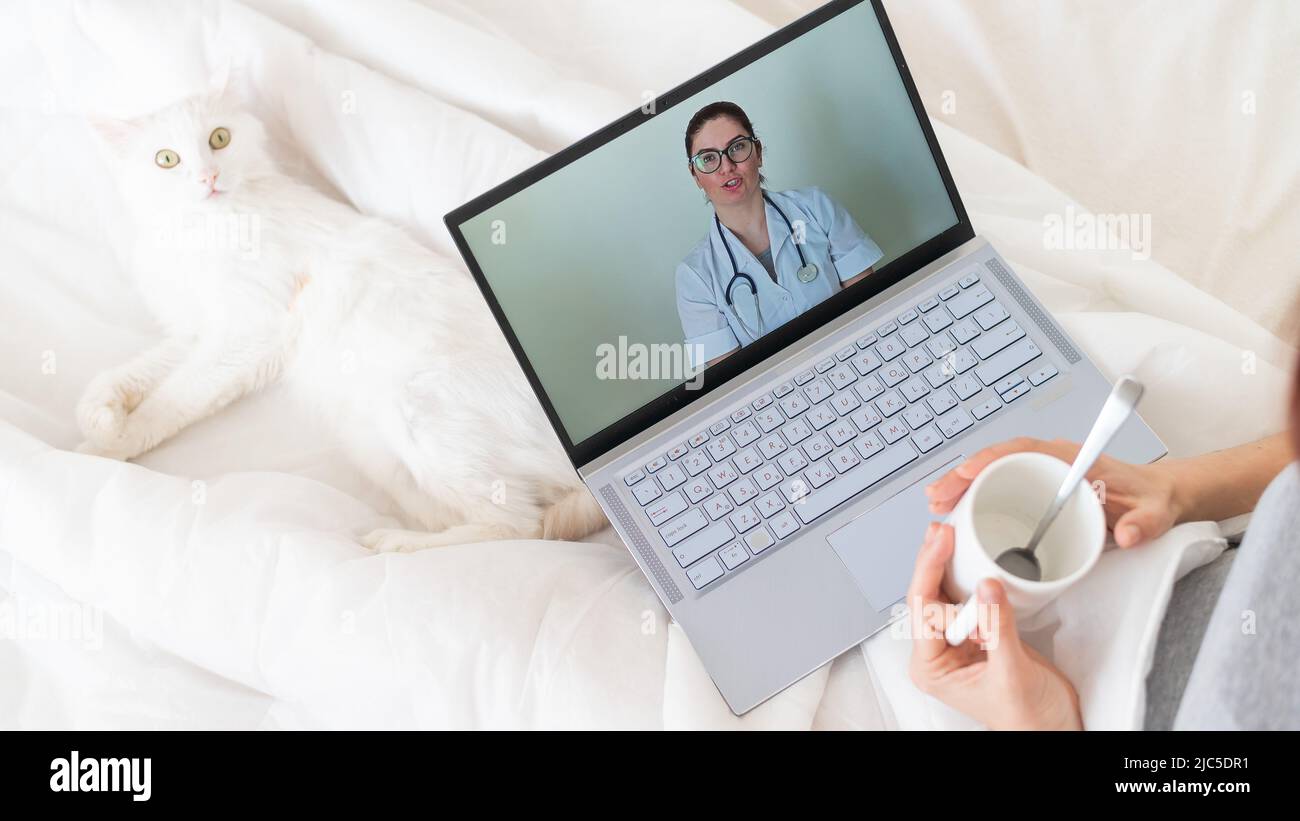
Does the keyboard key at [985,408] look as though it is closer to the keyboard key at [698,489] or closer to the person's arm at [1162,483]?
the person's arm at [1162,483]

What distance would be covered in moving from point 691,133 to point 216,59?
0.76 meters

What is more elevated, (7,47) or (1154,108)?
(7,47)

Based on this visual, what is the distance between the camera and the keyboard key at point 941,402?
87 cm

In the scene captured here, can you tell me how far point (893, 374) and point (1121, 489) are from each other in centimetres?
24

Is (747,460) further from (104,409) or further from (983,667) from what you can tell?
(104,409)

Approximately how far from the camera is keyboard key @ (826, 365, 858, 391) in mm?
888

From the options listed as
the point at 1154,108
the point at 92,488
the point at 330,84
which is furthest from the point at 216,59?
the point at 1154,108

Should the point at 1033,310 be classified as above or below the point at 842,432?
above

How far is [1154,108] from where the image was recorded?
110 centimetres

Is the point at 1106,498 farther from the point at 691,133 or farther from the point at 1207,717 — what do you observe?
the point at 691,133

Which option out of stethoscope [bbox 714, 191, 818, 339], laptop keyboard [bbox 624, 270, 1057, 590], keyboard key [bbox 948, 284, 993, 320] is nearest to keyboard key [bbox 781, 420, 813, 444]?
laptop keyboard [bbox 624, 270, 1057, 590]

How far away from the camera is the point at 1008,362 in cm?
88

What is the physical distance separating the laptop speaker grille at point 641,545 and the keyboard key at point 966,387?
1.15ft

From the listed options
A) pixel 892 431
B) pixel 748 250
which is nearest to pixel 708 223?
pixel 748 250
